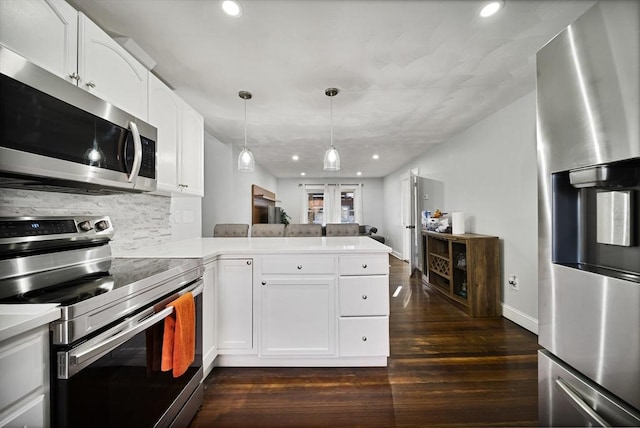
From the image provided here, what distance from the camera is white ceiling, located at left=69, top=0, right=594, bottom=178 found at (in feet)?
4.82

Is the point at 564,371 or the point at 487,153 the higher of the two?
the point at 487,153

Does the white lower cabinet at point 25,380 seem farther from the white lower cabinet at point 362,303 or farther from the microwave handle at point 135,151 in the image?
the white lower cabinet at point 362,303

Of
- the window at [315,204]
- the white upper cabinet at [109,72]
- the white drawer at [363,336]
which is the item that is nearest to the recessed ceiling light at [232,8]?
the white upper cabinet at [109,72]

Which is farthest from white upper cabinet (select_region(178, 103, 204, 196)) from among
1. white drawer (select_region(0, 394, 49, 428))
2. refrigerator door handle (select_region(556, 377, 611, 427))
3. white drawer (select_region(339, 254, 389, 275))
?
refrigerator door handle (select_region(556, 377, 611, 427))

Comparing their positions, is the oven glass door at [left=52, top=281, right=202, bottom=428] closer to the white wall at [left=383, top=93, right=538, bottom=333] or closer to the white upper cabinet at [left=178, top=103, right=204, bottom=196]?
the white upper cabinet at [left=178, top=103, right=204, bottom=196]

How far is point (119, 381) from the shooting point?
0.90m

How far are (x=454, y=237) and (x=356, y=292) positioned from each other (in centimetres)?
198

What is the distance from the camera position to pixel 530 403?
5.00ft

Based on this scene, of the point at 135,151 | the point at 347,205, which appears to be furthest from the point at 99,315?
the point at 347,205

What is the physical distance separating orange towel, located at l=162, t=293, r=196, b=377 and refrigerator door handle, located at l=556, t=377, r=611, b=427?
146cm

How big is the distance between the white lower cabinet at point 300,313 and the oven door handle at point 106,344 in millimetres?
784

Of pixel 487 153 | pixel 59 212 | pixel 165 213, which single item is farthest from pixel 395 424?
pixel 487 153

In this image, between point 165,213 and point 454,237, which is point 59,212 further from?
point 454,237

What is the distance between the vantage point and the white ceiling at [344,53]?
→ 4.82ft
